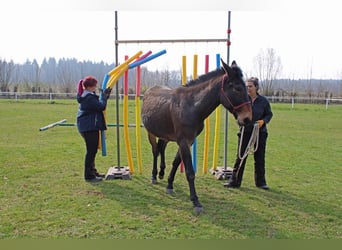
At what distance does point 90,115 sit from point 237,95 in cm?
271

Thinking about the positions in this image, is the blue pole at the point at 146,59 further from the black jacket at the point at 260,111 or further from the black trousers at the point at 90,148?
the black jacket at the point at 260,111

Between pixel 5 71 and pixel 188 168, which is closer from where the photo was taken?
pixel 188 168

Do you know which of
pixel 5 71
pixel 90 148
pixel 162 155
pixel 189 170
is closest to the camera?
pixel 189 170

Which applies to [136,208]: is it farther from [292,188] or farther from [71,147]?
[71,147]

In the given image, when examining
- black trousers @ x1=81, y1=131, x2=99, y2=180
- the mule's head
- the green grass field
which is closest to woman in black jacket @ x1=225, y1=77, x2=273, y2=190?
the green grass field

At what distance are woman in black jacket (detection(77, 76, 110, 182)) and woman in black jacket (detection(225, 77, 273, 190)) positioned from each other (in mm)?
2459

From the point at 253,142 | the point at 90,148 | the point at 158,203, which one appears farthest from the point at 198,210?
the point at 90,148

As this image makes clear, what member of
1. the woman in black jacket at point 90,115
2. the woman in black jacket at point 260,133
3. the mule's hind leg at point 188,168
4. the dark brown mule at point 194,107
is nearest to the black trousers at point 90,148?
the woman in black jacket at point 90,115

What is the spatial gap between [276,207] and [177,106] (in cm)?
207

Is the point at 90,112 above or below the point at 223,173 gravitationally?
above

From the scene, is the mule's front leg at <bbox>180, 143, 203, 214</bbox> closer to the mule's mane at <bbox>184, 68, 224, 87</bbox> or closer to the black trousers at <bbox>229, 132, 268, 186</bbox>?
the mule's mane at <bbox>184, 68, 224, 87</bbox>

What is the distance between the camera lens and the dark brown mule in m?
4.07

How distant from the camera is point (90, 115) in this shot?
17.9 ft

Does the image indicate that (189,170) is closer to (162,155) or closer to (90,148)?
(162,155)
